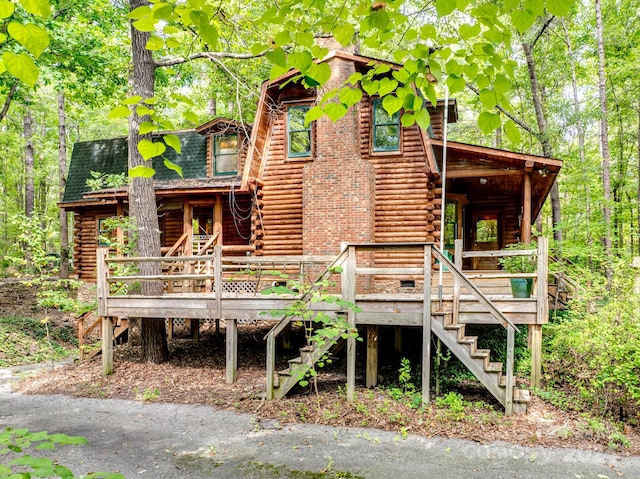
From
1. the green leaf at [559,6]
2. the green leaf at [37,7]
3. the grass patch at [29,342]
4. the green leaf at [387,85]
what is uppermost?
the green leaf at [559,6]

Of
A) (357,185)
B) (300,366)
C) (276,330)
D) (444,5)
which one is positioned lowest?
(300,366)

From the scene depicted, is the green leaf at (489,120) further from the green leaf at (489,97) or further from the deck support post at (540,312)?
the deck support post at (540,312)

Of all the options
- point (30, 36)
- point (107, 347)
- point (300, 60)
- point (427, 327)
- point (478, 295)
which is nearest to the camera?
point (30, 36)

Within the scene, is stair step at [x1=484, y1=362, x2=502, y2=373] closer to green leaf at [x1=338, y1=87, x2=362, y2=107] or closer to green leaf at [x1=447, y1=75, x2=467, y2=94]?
green leaf at [x1=447, y1=75, x2=467, y2=94]

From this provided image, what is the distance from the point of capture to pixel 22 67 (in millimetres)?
1554

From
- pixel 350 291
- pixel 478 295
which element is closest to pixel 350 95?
pixel 350 291

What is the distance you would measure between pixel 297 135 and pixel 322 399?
8.25 meters

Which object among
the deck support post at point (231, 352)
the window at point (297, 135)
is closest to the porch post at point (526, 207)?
the window at point (297, 135)

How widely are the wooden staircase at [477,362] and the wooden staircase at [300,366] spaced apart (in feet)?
5.94

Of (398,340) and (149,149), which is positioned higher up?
(149,149)

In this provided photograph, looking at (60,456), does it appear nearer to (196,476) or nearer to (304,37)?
(196,476)

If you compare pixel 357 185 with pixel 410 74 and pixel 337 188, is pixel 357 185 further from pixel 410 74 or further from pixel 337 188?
pixel 410 74

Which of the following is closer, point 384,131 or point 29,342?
point 384,131

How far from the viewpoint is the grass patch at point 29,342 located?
11785 millimetres
